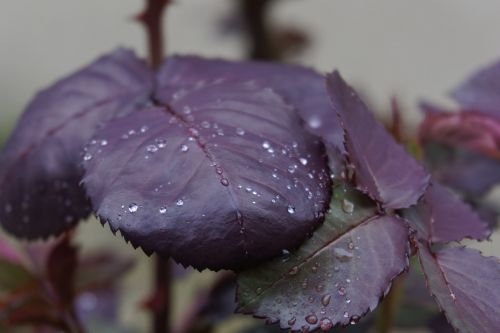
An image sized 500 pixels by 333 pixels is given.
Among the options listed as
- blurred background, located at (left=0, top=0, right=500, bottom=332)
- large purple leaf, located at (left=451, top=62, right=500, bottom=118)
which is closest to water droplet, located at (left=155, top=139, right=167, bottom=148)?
large purple leaf, located at (left=451, top=62, right=500, bottom=118)

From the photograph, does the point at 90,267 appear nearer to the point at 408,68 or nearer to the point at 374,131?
the point at 374,131

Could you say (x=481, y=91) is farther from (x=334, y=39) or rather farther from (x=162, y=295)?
(x=334, y=39)

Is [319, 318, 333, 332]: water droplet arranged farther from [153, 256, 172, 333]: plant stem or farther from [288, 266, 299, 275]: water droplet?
[153, 256, 172, 333]: plant stem

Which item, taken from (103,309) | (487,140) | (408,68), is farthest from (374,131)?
(408,68)

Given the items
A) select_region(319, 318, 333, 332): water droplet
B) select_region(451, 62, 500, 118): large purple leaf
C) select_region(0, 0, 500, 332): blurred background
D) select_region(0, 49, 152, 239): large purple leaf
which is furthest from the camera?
select_region(0, 0, 500, 332): blurred background

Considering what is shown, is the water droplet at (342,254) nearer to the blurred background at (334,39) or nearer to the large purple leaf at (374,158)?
the large purple leaf at (374,158)

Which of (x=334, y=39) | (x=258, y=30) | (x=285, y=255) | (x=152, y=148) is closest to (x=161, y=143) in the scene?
(x=152, y=148)
